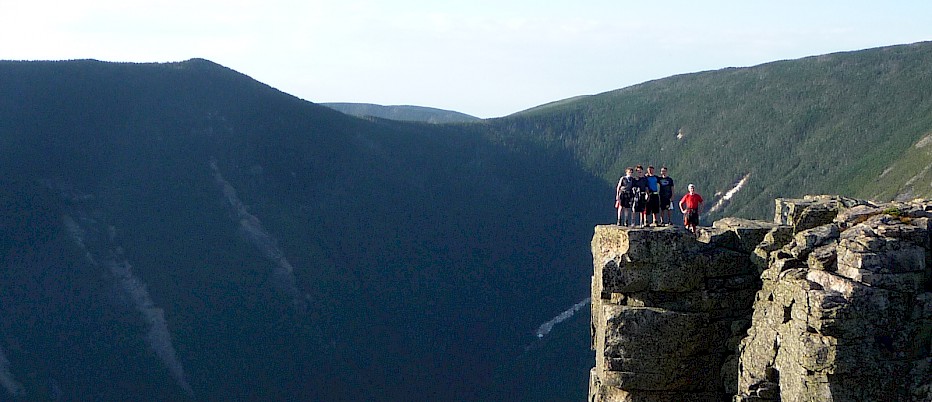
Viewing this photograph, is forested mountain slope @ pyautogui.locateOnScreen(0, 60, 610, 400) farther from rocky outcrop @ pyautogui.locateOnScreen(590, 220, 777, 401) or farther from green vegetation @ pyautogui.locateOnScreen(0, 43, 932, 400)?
rocky outcrop @ pyautogui.locateOnScreen(590, 220, 777, 401)

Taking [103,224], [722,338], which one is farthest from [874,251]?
[103,224]

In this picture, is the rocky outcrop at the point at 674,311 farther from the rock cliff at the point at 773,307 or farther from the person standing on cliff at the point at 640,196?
the person standing on cliff at the point at 640,196

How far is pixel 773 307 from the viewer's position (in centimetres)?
2170

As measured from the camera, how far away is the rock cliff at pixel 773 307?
1938 centimetres

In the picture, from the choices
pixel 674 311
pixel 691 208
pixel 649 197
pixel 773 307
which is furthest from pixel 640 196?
pixel 773 307

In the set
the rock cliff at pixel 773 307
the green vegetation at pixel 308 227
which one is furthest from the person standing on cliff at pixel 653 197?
the green vegetation at pixel 308 227

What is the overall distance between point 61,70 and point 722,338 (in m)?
170

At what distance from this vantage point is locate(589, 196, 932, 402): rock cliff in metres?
19.4

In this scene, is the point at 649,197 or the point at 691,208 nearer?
the point at 691,208

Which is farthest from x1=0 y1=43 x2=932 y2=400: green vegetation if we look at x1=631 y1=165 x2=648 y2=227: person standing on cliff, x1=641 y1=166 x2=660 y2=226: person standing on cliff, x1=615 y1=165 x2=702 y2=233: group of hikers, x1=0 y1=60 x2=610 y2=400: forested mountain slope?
x1=631 y1=165 x2=648 y2=227: person standing on cliff

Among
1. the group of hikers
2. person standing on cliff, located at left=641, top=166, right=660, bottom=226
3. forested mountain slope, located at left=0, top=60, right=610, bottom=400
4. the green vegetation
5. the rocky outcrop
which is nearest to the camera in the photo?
the rocky outcrop

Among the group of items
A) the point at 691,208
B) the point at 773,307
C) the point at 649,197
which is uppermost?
the point at 649,197

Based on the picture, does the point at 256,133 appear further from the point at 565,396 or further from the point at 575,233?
the point at 565,396

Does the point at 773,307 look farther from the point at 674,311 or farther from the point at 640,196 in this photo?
the point at 640,196
